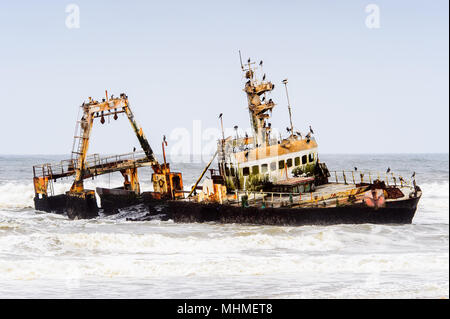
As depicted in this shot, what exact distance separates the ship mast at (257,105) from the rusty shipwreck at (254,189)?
0.06 metres

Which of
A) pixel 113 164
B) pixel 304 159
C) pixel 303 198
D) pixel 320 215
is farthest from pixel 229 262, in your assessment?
pixel 113 164

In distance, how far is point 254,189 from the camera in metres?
26.9

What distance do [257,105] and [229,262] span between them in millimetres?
15152

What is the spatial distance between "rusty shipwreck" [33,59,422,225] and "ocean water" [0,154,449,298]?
935mm

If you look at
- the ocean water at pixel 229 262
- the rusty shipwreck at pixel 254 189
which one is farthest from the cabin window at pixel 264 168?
the ocean water at pixel 229 262

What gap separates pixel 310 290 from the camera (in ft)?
40.4

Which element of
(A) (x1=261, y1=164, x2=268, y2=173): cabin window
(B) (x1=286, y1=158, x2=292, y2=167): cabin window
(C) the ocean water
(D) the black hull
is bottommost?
(C) the ocean water

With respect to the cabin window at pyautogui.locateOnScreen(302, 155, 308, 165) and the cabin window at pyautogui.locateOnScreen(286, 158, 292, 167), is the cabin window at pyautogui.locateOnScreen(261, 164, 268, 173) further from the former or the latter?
the cabin window at pyautogui.locateOnScreen(302, 155, 308, 165)

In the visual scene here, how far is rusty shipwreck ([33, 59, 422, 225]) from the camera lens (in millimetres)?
23406

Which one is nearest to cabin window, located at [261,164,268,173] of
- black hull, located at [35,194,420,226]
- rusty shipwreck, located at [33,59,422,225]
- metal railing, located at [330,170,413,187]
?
rusty shipwreck, located at [33,59,422,225]

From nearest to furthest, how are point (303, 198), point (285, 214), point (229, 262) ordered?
point (229, 262) → point (285, 214) → point (303, 198)

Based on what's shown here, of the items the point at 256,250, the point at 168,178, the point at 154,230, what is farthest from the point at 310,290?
the point at 168,178

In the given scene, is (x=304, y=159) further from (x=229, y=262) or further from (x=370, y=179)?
(x=229, y=262)
